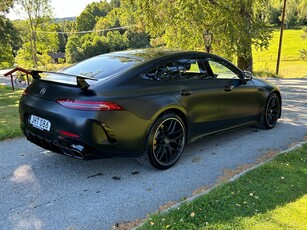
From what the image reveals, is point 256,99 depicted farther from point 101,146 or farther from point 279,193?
point 101,146

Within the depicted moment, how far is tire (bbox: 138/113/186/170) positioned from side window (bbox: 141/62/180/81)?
0.50 metres

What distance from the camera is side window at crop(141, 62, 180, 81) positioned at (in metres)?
4.00

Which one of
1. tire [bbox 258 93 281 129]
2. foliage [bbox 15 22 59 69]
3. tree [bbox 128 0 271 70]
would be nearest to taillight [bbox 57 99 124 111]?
tire [bbox 258 93 281 129]

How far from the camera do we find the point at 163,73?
4.18 meters

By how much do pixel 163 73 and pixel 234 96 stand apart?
1489 millimetres

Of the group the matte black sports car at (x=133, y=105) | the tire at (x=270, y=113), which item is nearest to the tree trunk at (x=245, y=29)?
the tire at (x=270, y=113)

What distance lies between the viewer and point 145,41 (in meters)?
77.2

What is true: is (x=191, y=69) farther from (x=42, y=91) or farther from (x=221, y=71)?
(x=42, y=91)

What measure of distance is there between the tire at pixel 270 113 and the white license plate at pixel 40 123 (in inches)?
151

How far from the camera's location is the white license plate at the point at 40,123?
12.1 feet

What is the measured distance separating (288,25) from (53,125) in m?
86.4

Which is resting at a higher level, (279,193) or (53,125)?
(53,125)

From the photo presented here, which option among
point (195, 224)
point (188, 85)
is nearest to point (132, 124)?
point (188, 85)

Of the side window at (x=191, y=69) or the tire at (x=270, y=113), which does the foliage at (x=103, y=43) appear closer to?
the tire at (x=270, y=113)
